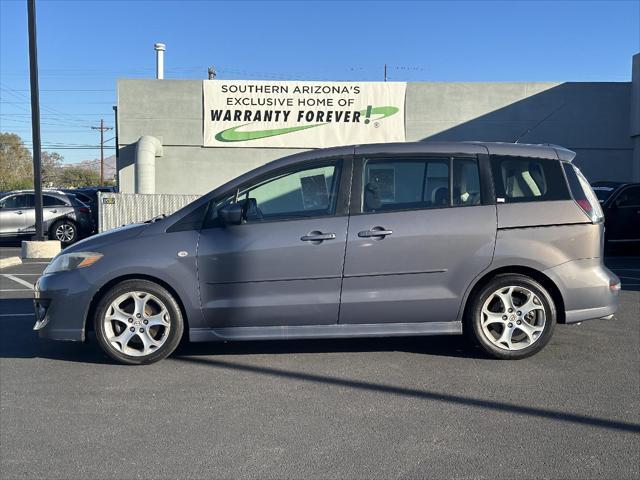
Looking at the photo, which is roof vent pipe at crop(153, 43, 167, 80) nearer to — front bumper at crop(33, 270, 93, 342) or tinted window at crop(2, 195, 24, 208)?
tinted window at crop(2, 195, 24, 208)

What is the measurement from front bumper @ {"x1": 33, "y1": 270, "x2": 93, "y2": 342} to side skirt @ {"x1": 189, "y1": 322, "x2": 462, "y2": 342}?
3.16 ft

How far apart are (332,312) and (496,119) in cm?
1699

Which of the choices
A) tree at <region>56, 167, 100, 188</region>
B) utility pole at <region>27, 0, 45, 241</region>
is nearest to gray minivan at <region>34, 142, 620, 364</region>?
utility pole at <region>27, 0, 45, 241</region>

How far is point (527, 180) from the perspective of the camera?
223 inches

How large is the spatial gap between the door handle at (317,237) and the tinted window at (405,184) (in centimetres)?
39

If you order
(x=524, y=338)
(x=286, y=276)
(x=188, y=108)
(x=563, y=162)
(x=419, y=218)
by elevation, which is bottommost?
(x=524, y=338)


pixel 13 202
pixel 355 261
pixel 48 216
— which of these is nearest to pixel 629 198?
pixel 355 261

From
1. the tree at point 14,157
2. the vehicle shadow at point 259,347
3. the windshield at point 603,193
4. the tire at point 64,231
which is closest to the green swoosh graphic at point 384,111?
the windshield at point 603,193

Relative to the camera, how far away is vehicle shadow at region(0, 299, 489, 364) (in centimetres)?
595

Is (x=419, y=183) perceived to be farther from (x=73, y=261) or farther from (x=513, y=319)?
(x=73, y=261)

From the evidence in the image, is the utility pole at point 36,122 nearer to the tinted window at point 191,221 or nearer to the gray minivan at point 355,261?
the gray minivan at point 355,261

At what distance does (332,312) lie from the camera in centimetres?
546

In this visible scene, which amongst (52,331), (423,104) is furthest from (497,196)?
(423,104)

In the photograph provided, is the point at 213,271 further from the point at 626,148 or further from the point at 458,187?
the point at 626,148
